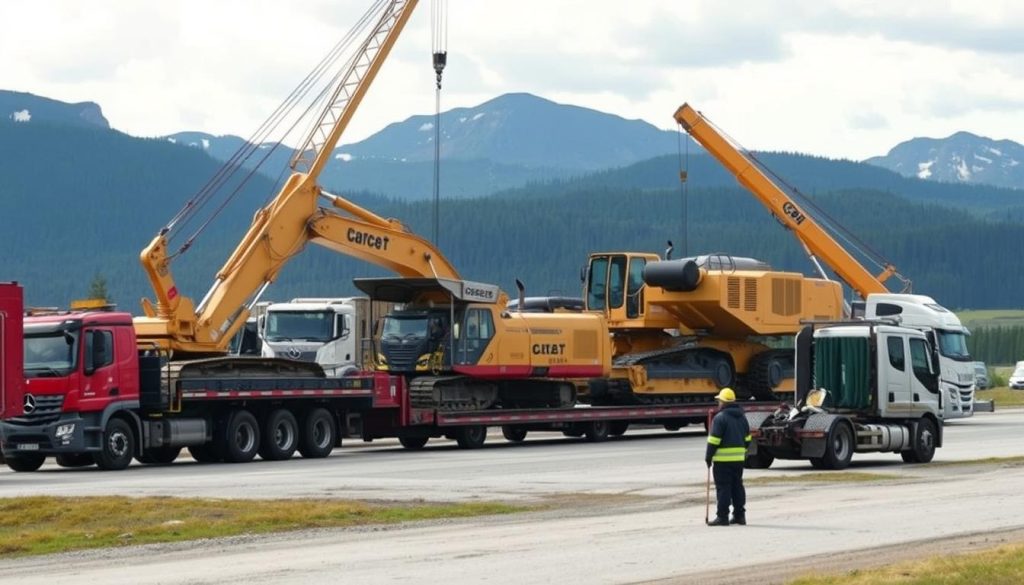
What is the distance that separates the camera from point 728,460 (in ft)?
71.8

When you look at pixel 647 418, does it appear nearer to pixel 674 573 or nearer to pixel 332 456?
pixel 332 456

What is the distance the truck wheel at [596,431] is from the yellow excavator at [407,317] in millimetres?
1085

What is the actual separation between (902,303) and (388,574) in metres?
36.4

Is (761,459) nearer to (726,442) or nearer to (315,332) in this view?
(726,442)

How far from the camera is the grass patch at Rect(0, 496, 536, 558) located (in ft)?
70.1

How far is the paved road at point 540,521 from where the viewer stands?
18.2 m

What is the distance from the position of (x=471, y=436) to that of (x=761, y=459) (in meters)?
10.1

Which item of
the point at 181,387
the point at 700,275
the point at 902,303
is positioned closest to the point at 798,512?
the point at 181,387

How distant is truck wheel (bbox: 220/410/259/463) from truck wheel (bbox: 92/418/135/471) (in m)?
1.97

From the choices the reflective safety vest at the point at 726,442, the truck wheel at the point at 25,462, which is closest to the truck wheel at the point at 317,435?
the truck wheel at the point at 25,462

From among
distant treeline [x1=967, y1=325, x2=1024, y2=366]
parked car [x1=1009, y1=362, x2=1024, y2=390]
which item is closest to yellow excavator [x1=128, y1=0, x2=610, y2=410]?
parked car [x1=1009, y1=362, x2=1024, y2=390]

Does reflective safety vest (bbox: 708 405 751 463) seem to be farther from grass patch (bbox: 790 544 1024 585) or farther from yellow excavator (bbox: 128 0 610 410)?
yellow excavator (bbox: 128 0 610 410)

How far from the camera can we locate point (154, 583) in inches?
680

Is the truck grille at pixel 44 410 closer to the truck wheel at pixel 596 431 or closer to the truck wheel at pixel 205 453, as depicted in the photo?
the truck wheel at pixel 205 453
